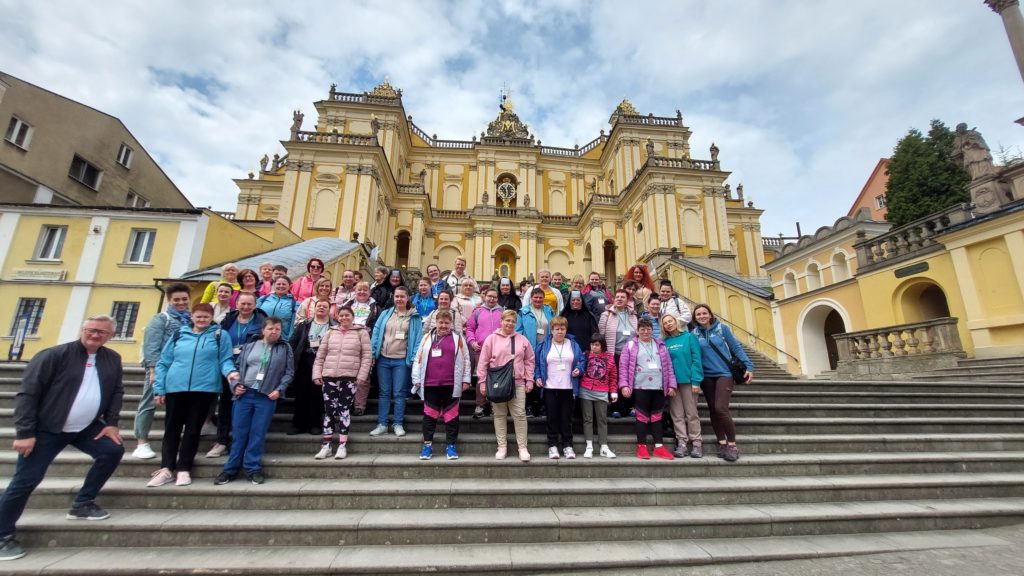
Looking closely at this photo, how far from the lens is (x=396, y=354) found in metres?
4.91

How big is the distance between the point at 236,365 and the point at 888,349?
12.2 metres

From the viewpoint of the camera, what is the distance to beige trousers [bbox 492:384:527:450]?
14.3 ft

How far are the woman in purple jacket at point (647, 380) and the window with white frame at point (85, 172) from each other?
86.6ft

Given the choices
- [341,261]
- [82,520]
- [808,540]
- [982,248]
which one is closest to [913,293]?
[982,248]

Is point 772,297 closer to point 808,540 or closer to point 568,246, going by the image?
point 808,540

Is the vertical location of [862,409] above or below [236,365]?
below

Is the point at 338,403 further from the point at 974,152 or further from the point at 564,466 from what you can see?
the point at 974,152

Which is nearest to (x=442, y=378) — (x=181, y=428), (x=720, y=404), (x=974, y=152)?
(x=181, y=428)

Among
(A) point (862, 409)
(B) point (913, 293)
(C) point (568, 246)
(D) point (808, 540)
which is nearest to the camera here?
(D) point (808, 540)

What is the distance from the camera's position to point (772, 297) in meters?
14.1

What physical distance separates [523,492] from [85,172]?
26.8m

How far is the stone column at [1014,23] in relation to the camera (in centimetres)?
1112

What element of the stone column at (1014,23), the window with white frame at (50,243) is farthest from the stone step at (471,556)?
the window with white frame at (50,243)

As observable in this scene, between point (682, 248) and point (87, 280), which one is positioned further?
point (682, 248)
